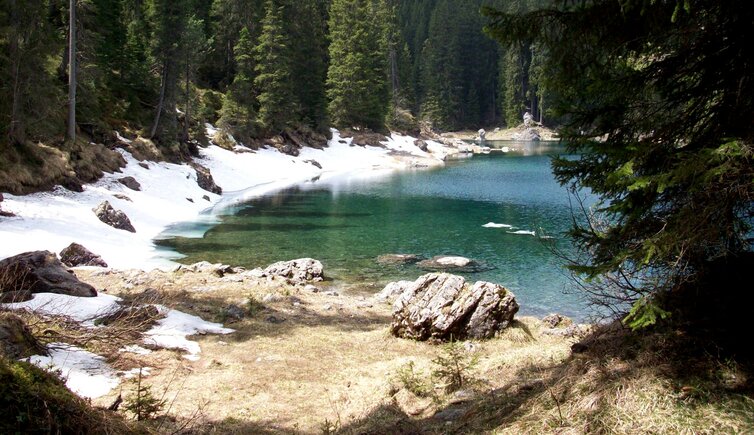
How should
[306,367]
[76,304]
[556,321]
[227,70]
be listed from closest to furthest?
[306,367] → [76,304] → [556,321] → [227,70]

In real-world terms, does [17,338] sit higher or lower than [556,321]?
higher

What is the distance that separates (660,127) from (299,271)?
13.9 metres

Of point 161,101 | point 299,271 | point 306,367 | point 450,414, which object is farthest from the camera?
point 161,101

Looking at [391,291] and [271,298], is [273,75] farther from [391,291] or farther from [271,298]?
[271,298]

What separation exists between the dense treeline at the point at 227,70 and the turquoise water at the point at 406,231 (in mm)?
7759

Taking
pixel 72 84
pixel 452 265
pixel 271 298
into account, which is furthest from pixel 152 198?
pixel 271 298

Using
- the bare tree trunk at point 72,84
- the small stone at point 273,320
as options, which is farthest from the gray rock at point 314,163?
the small stone at point 273,320

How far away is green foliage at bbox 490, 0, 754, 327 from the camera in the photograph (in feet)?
13.7

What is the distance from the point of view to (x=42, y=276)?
10695 millimetres

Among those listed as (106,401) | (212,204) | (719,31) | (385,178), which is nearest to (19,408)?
(106,401)

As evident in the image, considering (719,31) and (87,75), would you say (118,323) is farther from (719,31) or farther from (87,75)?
(87,75)

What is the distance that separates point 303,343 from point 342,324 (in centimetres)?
196

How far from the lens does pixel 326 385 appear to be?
8.09 m

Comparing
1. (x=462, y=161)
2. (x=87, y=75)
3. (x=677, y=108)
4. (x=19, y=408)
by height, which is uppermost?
(x=87, y=75)
